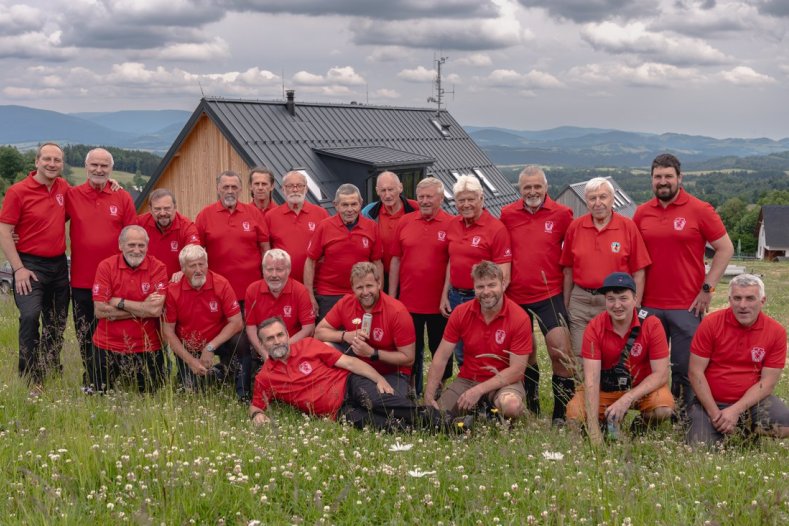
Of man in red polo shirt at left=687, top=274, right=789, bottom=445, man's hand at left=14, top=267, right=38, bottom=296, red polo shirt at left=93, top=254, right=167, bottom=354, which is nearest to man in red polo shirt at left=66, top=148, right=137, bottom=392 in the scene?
man's hand at left=14, top=267, right=38, bottom=296

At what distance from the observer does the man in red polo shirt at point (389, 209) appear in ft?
27.5

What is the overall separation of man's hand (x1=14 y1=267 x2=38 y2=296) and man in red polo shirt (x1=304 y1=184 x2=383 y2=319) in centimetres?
294

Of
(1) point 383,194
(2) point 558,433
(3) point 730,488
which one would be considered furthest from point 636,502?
(1) point 383,194

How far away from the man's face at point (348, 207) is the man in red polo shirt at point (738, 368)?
3786 millimetres

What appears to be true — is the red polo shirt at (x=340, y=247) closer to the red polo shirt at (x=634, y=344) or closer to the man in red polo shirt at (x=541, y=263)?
the man in red polo shirt at (x=541, y=263)

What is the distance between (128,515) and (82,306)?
4689 mm

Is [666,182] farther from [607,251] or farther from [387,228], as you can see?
[387,228]

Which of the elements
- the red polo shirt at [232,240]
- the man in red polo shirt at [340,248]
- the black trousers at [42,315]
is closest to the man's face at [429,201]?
the man in red polo shirt at [340,248]

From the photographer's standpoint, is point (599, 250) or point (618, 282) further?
point (599, 250)

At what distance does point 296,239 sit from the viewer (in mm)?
8570

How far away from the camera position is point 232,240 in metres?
8.34

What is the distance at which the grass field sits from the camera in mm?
4172

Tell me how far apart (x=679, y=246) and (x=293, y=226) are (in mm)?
4330

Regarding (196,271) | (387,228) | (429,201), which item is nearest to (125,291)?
(196,271)
